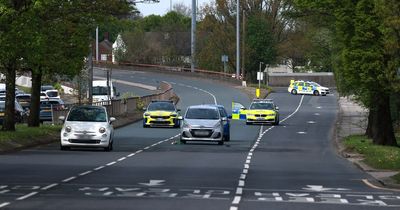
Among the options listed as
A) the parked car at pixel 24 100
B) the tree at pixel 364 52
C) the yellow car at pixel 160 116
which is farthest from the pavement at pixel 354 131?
the parked car at pixel 24 100

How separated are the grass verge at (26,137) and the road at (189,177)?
721 mm

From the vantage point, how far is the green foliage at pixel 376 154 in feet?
94.2

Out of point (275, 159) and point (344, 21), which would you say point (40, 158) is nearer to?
point (275, 159)

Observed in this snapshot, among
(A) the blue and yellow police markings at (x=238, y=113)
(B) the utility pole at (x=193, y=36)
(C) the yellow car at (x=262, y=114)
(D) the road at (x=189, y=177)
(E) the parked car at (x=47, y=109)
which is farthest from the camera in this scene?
(B) the utility pole at (x=193, y=36)

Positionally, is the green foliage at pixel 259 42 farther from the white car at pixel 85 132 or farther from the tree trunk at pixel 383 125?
the white car at pixel 85 132

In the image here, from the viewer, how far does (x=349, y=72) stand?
121 feet

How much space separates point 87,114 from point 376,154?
10799mm

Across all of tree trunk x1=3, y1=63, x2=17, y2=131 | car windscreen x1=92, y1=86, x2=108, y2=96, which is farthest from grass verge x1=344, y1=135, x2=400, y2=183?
car windscreen x1=92, y1=86, x2=108, y2=96

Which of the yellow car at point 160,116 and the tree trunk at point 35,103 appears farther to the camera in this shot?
the yellow car at point 160,116

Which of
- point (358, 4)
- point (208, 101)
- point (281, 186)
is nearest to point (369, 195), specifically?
point (281, 186)

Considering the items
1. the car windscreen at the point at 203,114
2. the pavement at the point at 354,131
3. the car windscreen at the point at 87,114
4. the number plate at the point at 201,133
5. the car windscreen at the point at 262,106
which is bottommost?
the pavement at the point at 354,131

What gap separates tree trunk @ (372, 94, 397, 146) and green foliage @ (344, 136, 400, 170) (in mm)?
519

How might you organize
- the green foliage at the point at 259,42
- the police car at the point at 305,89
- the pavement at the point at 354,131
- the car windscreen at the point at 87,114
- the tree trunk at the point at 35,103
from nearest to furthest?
the pavement at the point at 354,131 → the car windscreen at the point at 87,114 → the tree trunk at the point at 35,103 → the police car at the point at 305,89 → the green foliage at the point at 259,42

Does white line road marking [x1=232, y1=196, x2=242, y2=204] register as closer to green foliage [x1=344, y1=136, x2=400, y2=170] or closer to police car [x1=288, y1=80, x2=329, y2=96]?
green foliage [x1=344, y1=136, x2=400, y2=170]
